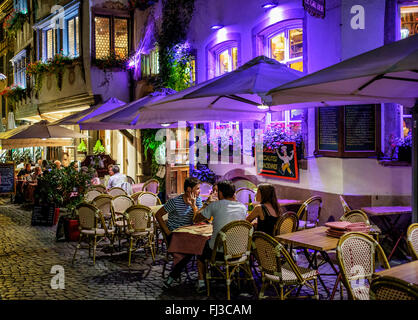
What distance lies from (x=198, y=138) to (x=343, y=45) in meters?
5.58

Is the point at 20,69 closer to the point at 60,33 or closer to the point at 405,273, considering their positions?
the point at 60,33

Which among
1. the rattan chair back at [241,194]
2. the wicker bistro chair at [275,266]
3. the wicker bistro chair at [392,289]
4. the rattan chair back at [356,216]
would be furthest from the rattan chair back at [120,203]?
the wicker bistro chair at [392,289]

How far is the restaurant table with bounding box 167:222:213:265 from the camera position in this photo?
223 inches

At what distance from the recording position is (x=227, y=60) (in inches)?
470

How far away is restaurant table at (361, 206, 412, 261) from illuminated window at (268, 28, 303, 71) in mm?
3881

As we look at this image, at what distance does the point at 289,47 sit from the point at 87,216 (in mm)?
5934

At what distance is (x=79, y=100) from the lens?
667 inches

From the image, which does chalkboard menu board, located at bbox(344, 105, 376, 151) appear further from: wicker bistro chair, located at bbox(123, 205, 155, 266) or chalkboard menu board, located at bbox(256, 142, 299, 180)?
wicker bistro chair, located at bbox(123, 205, 155, 266)

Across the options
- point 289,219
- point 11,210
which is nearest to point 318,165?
point 289,219

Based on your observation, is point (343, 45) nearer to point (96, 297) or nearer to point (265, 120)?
point (265, 120)

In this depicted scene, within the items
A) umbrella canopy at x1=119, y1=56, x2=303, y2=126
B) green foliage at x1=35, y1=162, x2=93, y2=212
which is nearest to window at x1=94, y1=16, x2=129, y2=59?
green foliage at x1=35, y1=162, x2=93, y2=212

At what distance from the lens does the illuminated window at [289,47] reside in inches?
379

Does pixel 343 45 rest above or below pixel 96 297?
above

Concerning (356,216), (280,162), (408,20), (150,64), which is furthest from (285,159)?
(150,64)
